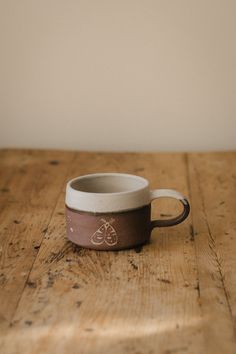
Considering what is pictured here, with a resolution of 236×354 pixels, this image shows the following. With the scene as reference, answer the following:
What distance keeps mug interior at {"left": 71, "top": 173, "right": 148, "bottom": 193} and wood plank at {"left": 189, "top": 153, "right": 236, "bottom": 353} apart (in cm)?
15

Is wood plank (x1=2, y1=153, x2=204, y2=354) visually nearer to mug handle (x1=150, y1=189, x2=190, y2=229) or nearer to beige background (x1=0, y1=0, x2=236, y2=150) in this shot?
mug handle (x1=150, y1=189, x2=190, y2=229)

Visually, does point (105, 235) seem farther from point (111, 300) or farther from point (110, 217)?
point (111, 300)

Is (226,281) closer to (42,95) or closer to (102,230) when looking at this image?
(102,230)

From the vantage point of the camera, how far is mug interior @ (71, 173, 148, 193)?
1.26 m

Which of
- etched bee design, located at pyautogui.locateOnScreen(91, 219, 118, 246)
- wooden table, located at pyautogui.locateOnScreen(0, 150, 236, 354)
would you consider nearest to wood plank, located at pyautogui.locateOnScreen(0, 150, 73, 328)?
wooden table, located at pyautogui.locateOnScreen(0, 150, 236, 354)

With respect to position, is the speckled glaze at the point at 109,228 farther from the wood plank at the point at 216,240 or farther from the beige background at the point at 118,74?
the beige background at the point at 118,74

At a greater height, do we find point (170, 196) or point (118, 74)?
point (170, 196)

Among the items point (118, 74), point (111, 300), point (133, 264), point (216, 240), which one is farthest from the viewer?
point (118, 74)

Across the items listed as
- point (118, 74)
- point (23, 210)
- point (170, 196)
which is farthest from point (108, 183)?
point (118, 74)

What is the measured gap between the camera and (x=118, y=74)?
1982mm

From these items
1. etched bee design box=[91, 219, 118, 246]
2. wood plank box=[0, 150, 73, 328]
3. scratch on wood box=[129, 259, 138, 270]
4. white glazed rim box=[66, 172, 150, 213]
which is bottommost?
wood plank box=[0, 150, 73, 328]

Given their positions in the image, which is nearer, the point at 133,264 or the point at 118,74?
the point at 133,264

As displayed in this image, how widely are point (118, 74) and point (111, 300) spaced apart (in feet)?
3.60

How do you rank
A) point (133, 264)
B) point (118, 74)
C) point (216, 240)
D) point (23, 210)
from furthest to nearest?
point (118, 74), point (23, 210), point (216, 240), point (133, 264)
